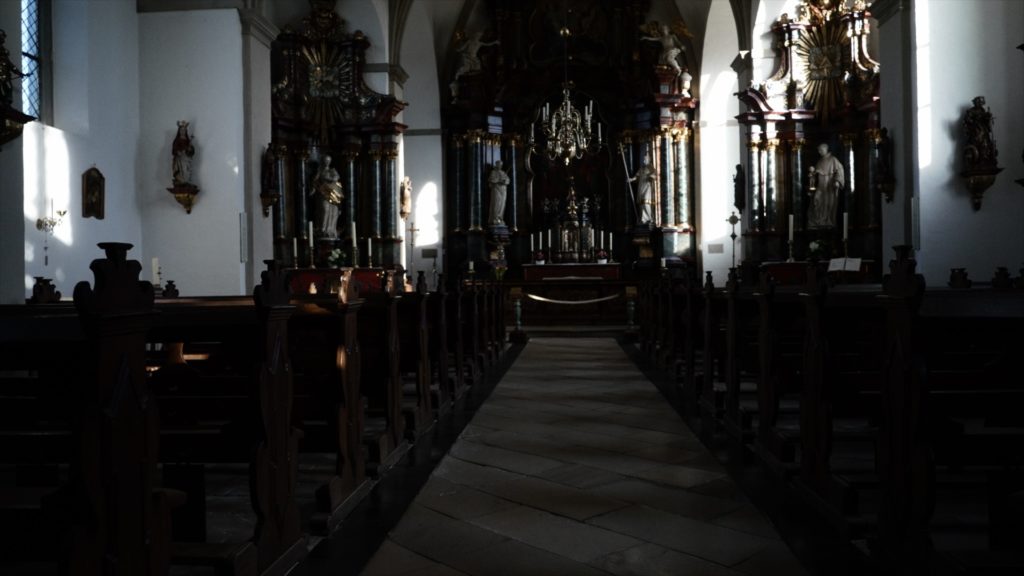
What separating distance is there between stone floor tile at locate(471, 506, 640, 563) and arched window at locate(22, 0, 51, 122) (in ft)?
35.2

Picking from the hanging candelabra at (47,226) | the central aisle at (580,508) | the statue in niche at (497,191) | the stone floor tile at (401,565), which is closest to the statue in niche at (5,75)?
the hanging candelabra at (47,226)

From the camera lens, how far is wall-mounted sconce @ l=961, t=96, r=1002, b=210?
10695mm

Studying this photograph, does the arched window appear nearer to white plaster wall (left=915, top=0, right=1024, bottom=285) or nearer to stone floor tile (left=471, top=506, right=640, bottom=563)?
stone floor tile (left=471, top=506, right=640, bottom=563)

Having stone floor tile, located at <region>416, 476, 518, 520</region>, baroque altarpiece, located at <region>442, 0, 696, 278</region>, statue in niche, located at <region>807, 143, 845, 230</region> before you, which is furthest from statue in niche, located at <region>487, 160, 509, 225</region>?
stone floor tile, located at <region>416, 476, 518, 520</region>

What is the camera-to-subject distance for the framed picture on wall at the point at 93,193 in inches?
464

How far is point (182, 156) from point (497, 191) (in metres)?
8.74

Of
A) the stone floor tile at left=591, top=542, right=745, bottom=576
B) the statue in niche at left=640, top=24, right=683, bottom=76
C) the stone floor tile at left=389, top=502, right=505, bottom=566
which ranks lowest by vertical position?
the stone floor tile at left=591, top=542, right=745, bottom=576

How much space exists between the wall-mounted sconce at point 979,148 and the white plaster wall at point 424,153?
41.5 ft

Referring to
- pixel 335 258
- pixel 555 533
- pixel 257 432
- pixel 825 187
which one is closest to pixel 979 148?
pixel 825 187

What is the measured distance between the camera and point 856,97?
16656mm

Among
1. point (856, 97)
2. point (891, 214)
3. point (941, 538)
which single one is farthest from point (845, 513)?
point (856, 97)

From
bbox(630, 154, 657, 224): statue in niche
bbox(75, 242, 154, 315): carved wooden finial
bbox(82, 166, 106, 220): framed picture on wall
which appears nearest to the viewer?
bbox(75, 242, 154, 315): carved wooden finial

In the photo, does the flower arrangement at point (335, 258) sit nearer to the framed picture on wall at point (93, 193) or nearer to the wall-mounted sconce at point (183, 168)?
the wall-mounted sconce at point (183, 168)

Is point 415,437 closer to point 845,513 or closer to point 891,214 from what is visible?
point 845,513
